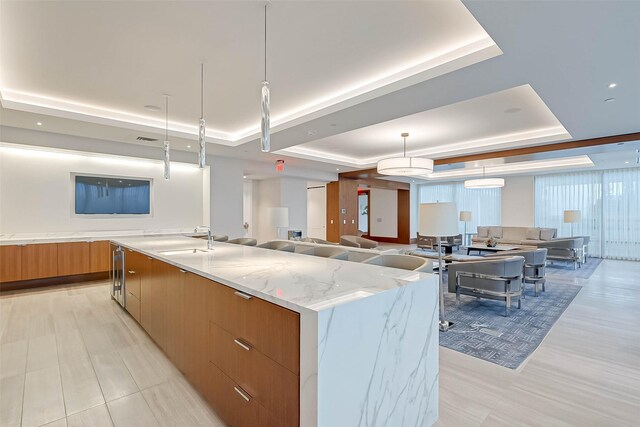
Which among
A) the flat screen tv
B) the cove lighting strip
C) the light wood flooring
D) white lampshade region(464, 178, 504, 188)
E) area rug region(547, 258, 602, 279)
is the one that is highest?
the cove lighting strip

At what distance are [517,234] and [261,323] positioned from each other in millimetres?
10971

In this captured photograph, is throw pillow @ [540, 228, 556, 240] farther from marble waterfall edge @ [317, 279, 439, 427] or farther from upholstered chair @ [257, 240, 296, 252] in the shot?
marble waterfall edge @ [317, 279, 439, 427]

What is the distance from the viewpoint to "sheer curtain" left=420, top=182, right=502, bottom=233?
11688 millimetres

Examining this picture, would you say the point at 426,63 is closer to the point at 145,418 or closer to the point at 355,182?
the point at 145,418

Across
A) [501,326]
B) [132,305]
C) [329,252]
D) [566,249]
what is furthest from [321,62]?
[566,249]

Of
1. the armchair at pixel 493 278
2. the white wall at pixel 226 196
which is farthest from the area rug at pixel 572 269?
the white wall at pixel 226 196

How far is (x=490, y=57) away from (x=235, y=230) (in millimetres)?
6339

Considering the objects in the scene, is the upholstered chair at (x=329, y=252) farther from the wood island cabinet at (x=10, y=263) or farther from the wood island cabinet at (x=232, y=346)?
the wood island cabinet at (x=10, y=263)

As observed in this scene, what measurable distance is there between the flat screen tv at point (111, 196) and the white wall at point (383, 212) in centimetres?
1029

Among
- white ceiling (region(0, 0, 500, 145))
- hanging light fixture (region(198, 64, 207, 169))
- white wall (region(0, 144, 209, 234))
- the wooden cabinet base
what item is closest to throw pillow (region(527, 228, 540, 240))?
white ceiling (region(0, 0, 500, 145))

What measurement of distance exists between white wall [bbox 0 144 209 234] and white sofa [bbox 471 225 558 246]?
8.72 meters

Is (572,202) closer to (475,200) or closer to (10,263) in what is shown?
(475,200)

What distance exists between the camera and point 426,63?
11.0 feet

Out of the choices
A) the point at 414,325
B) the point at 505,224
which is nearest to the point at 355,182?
the point at 505,224
